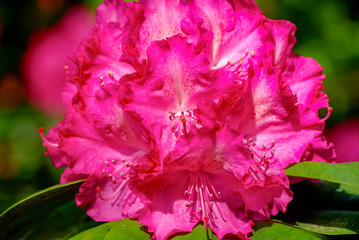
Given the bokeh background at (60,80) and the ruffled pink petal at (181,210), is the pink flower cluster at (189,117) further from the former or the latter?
the bokeh background at (60,80)

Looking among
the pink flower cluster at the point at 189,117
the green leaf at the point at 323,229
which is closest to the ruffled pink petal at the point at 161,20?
the pink flower cluster at the point at 189,117

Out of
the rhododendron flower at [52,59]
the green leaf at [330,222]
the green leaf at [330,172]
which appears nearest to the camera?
the green leaf at [330,172]

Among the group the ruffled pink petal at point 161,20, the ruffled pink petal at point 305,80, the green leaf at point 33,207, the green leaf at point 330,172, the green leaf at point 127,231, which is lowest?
the green leaf at point 33,207

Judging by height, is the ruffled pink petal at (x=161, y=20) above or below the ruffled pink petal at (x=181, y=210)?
above

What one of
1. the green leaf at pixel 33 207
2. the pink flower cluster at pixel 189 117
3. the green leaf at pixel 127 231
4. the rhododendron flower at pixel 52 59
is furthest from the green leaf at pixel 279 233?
the rhododendron flower at pixel 52 59

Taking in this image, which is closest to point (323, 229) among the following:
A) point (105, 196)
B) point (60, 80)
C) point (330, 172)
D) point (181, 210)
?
point (330, 172)

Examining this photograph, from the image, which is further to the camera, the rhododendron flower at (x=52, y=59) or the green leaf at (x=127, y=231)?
the rhododendron flower at (x=52, y=59)

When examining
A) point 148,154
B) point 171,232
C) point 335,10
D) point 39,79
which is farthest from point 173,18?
point 335,10

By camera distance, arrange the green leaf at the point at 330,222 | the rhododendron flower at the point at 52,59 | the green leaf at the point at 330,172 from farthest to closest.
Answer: the rhododendron flower at the point at 52,59 → the green leaf at the point at 330,222 → the green leaf at the point at 330,172
